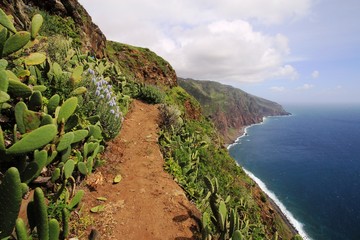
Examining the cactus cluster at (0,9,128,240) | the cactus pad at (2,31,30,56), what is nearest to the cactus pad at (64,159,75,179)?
the cactus cluster at (0,9,128,240)

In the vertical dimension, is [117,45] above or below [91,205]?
above

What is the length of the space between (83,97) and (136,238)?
3.91 m

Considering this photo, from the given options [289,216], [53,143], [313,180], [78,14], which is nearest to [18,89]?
[53,143]

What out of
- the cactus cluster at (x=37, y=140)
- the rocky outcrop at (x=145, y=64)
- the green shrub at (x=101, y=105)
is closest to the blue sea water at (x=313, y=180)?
the rocky outcrop at (x=145, y=64)

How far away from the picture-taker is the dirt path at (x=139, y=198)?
4.44 metres

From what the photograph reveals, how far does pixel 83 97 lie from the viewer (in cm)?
661

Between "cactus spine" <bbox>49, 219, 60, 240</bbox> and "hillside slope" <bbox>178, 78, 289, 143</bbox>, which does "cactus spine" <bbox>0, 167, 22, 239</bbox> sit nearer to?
"cactus spine" <bbox>49, 219, 60, 240</bbox>

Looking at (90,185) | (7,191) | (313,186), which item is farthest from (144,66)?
(313,186)

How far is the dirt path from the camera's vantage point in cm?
444

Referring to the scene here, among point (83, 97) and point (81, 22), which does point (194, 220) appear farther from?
point (81, 22)

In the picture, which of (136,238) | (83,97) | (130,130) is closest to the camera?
(136,238)

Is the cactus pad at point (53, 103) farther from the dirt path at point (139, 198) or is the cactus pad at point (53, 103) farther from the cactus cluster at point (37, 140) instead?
the dirt path at point (139, 198)

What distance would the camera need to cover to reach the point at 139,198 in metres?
5.29

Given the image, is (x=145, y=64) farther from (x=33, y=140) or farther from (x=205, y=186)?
(x=33, y=140)
